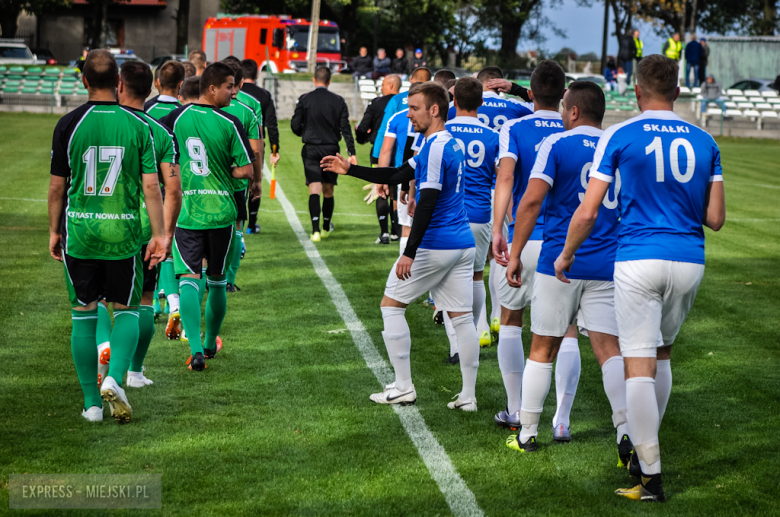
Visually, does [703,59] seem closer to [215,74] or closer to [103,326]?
[215,74]

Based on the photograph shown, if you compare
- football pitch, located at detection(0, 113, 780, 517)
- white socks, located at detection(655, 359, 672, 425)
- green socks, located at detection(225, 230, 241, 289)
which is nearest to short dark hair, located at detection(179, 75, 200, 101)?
green socks, located at detection(225, 230, 241, 289)

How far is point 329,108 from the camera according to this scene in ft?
40.2

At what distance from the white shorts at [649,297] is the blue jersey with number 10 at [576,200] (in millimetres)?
388

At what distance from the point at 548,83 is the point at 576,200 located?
0.87 m

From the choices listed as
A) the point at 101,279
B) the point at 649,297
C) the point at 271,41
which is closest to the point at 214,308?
the point at 101,279

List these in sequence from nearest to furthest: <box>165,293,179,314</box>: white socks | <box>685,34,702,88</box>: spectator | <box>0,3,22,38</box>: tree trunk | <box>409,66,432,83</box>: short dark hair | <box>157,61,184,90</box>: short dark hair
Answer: <box>157,61,184,90</box>: short dark hair, <box>165,293,179,314</box>: white socks, <box>409,66,432,83</box>: short dark hair, <box>685,34,702,88</box>: spectator, <box>0,3,22,38</box>: tree trunk

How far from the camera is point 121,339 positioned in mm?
5391

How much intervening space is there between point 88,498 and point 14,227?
30.5 feet

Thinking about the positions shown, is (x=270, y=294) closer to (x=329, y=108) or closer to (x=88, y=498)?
(x=329, y=108)

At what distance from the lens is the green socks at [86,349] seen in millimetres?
5293

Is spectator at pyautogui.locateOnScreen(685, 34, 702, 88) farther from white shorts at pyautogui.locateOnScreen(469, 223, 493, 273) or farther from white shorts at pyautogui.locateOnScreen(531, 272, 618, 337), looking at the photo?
white shorts at pyautogui.locateOnScreen(531, 272, 618, 337)

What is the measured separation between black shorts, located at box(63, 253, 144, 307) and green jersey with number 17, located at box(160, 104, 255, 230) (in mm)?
1171

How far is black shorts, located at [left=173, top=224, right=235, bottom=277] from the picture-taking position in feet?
21.5

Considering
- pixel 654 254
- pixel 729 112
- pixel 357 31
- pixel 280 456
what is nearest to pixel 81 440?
pixel 280 456
